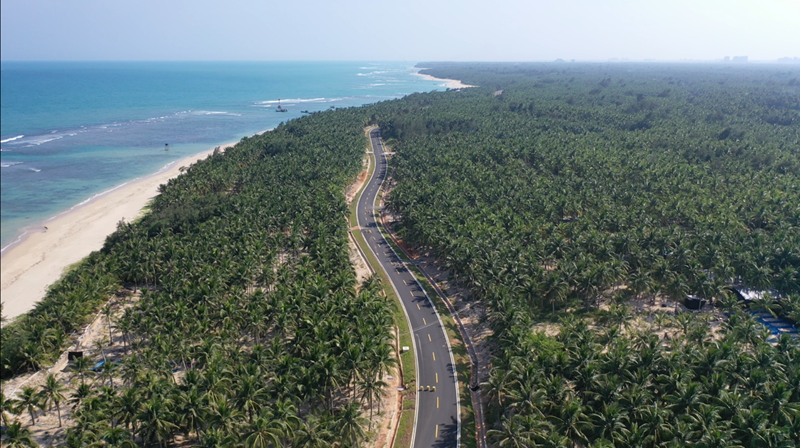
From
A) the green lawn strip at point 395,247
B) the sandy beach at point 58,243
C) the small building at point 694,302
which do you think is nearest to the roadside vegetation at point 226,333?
the sandy beach at point 58,243

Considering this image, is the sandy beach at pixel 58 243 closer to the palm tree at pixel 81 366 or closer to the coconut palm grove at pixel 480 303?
the coconut palm grove at pixel 480 303

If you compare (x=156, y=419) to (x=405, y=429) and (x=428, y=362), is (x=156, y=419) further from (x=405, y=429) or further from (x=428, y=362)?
(x=428, y=362)

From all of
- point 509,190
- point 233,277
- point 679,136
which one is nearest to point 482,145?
point 509,190

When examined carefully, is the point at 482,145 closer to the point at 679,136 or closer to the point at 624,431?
the point at 679,136

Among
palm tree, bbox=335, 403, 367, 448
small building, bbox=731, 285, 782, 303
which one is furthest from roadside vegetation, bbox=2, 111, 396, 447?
small building, bbox=731, 285, 782, 303

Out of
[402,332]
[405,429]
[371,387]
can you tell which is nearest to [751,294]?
[402,332]

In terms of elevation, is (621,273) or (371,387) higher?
(621,273)
